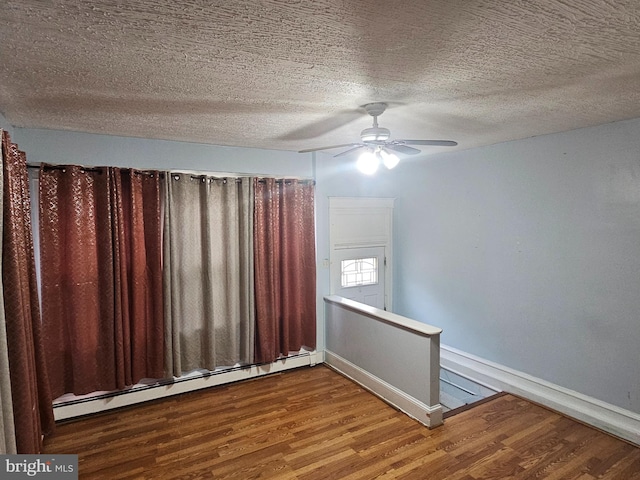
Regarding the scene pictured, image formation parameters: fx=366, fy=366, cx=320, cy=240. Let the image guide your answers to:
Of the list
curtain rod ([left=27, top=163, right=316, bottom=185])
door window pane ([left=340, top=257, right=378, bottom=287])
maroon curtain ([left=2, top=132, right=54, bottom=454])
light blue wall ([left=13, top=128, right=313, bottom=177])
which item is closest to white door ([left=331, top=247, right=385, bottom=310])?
door window pane ([left=340, top=257, right=378, bottom=287])

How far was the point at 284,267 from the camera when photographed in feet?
13.3

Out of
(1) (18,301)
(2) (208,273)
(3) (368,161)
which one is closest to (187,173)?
(2) (208,273)

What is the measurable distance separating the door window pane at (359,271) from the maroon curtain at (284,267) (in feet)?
1.87

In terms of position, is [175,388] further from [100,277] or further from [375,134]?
[375,134]

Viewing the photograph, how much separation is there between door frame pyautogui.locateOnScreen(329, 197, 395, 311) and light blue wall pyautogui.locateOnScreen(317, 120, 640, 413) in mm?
126

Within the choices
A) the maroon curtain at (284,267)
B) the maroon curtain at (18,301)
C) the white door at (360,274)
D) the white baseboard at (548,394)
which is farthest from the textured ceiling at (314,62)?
the white baseboard at (548,394)

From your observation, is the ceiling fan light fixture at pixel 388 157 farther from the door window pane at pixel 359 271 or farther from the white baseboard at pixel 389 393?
the door window pane at pixel 359 271

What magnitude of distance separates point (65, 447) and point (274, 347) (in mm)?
1950

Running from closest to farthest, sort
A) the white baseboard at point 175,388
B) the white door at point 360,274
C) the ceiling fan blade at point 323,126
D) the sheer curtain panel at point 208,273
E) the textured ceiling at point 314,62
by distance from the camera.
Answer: the textured ceiling at point 314,62, the ceiling fan blade at point 323,126, the white baseboard at point 175,388, the sheer curtain panel at point 208,273, the white door at point 360,274

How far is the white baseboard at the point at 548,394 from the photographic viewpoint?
2914 mm

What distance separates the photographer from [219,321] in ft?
12.5

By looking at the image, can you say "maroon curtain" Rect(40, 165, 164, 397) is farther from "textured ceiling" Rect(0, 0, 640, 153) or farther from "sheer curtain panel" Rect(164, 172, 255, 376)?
"textured ceiling" Rect(0, 0, 640, 153)

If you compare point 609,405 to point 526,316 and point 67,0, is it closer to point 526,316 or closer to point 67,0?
point 526,316

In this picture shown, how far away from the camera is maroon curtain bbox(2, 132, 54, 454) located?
207cm
